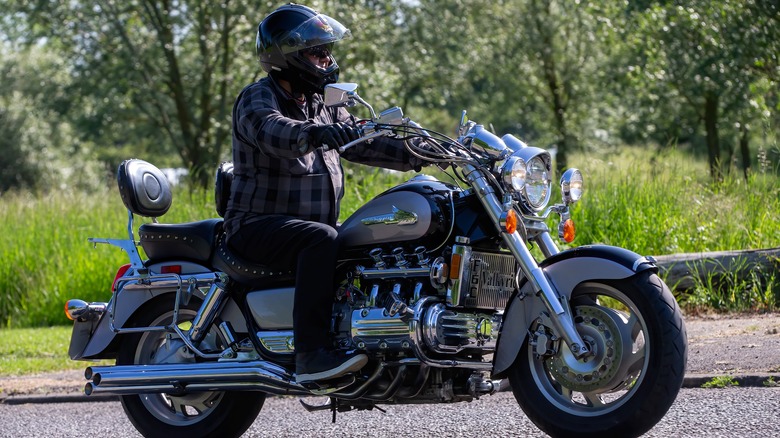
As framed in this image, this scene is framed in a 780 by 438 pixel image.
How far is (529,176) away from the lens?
17.4 feet

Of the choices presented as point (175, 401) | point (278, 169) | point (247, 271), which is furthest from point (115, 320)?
point (278, 169)

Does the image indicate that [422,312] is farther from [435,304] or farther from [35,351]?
[35,351]

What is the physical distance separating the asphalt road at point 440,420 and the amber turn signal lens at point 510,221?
1.32 m

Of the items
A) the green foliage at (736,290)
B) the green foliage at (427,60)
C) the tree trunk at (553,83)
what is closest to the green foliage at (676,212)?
the green foliage at (736,290)

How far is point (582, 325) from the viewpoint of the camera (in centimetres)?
502

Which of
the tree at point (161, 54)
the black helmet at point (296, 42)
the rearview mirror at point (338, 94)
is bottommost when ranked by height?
the rearview mirror at point (338, 94)

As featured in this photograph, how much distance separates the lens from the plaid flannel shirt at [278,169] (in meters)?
A: 5.78

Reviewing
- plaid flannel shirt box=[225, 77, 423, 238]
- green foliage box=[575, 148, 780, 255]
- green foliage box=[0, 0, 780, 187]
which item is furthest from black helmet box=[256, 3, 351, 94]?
green foliage box=[0, 0, 780, 187]

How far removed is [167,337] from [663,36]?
22.1 meters

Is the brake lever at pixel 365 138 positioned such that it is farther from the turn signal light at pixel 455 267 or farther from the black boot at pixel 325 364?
the black boot at pixel 325 364

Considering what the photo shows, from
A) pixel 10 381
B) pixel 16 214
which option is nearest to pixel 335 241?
pixel 10 381

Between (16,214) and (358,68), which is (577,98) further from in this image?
(16,214)

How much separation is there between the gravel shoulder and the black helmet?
312 centimetres

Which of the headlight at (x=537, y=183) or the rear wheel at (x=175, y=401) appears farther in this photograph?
the rear wheel at (x=175, y=401)
